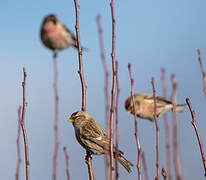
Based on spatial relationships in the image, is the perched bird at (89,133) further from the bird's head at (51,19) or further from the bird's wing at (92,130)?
the bird's head at (51,19)

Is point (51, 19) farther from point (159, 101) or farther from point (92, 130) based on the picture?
point (92, 130)

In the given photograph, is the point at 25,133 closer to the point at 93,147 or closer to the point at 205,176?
the point at 205,176

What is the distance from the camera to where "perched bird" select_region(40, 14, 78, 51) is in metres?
3.71

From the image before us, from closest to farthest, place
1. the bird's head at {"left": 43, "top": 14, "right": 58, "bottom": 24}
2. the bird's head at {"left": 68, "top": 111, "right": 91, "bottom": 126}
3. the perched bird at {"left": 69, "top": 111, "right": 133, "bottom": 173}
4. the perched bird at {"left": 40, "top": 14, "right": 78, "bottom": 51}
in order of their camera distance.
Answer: the perched bird at {"left": 40, "top": 14, "right": 78, "bottom": 51}, the bird's head at {"left": 43, "top": 14, "right": 58, "bottom": 24}, the bird's head at {"left": 68, "top": 111, "right": 91, "bottom": 126}, the perched bird at {"left": 69, "top": 111, "right": 133, "bottom": 173}

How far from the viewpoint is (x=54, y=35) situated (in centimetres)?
382

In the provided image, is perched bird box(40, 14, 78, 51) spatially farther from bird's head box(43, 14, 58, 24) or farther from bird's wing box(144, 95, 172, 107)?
bird's wing box(144, 95, 172, 107)

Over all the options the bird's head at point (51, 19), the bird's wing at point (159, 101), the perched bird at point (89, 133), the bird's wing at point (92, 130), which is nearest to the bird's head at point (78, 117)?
the perched bird at point (89, 133)

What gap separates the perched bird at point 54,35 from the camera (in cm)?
371

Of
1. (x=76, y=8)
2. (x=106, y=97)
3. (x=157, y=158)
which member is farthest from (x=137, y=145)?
(x=76, y=8)

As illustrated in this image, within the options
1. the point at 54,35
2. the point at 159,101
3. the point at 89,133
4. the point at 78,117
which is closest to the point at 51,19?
the point at 54,35

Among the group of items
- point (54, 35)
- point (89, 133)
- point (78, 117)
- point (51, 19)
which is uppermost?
point (51, 19)

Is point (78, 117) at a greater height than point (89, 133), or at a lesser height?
greater

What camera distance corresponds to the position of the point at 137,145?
10.6 ft

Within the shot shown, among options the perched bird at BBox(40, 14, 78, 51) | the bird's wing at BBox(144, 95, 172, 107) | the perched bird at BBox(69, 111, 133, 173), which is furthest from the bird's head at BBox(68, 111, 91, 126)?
the perched bird at BBox(40, 14, 78, 51)
